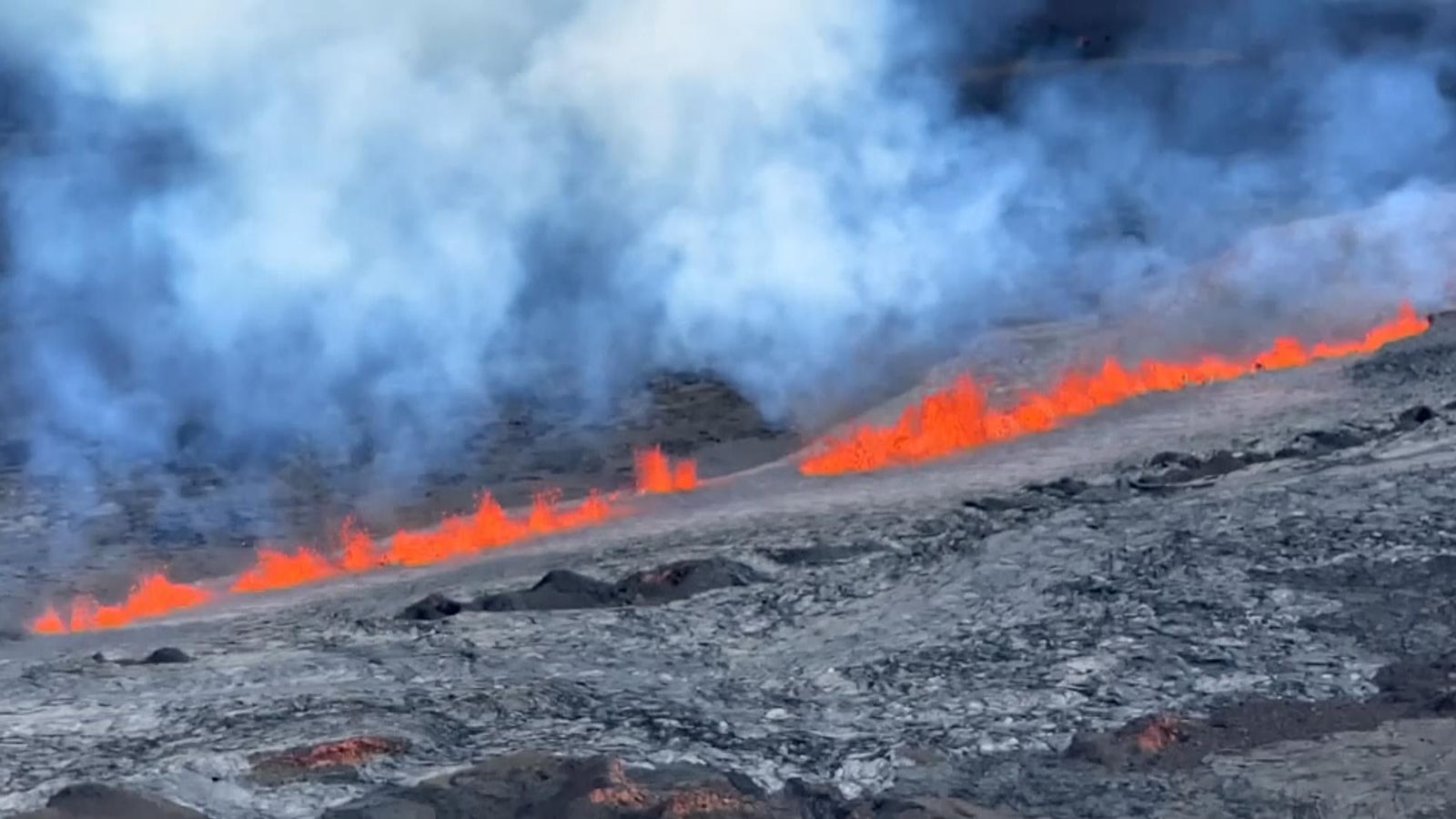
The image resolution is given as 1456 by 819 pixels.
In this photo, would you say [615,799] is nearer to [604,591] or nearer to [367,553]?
[604,591]

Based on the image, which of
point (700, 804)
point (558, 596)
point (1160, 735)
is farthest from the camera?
point (558, 596)

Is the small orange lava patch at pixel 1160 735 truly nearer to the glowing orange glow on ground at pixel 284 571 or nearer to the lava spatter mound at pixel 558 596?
the lava spatter mound at pixel 558 596

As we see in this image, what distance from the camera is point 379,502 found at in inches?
368

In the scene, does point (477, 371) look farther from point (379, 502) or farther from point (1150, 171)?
point (1150, 171)

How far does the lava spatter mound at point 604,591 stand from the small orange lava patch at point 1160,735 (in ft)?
6.36

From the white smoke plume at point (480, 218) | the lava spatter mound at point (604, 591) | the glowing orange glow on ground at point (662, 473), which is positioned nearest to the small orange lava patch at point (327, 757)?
the lava spatter mound at point (604, 591)

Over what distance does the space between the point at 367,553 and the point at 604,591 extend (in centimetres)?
155

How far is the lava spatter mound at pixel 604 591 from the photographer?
724 centimetres

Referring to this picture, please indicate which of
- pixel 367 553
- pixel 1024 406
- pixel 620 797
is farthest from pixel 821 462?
pixel 620 797

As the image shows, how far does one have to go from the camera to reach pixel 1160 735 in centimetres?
575

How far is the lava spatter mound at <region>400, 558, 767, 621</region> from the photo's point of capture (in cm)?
724

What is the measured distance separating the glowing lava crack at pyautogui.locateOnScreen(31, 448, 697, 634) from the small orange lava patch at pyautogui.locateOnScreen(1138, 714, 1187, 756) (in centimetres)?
332

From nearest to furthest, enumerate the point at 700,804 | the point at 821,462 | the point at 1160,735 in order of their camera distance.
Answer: the point at 700,804 → the point at 1160,735 → the point at 821,462

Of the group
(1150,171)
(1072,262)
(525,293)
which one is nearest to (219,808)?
(525,293)
